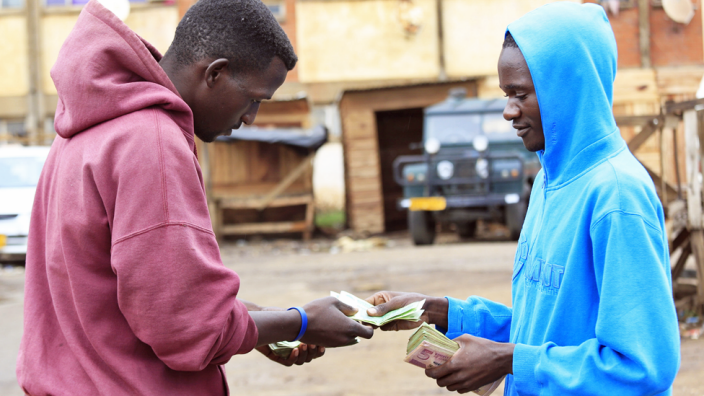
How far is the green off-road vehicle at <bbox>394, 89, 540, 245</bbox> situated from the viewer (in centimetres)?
1053

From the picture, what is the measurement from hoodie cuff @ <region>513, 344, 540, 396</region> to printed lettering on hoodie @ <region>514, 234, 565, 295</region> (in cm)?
14

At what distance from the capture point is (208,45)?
155 centimetres

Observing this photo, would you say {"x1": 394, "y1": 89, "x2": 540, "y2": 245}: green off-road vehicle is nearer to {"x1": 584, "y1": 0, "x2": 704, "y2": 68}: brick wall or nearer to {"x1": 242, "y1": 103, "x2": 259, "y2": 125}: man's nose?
{"x1": 584, "y1": 0, "x2": 704, "y2": 68}: brick wall

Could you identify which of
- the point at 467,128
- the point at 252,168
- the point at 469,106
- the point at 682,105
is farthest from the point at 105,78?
the point at 252,168

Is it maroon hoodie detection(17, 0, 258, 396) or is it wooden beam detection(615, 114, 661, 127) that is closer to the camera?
maroon hoodie detection(17, 0, 258, 396)

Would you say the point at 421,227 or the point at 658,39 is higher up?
the point at 658,39

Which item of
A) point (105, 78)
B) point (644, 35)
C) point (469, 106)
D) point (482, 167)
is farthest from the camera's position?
point (644, 35)

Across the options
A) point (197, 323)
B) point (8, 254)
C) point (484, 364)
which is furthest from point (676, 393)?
point (8, 254)

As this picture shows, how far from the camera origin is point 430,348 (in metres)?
1.60

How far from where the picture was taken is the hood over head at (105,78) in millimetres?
1361

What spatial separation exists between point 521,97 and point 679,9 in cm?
1596

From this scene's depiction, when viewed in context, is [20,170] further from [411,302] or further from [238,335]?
[238,335]

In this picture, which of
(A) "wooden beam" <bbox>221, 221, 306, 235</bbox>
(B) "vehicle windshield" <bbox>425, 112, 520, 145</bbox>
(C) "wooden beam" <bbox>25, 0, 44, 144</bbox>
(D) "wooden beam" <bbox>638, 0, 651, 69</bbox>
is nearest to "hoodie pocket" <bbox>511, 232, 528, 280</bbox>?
(B) "vehicle windshield" <bbox>425, 112, 520, 145</bbox>

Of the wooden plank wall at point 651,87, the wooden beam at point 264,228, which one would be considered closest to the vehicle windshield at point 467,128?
the wooden beam at point 264,228
